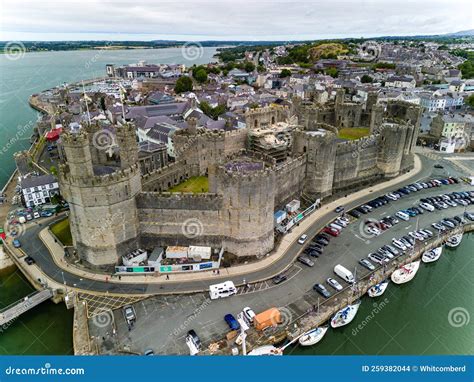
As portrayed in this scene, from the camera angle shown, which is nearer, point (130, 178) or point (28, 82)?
point (130, 178)

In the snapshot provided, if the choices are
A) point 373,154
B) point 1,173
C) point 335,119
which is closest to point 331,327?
point 373,154

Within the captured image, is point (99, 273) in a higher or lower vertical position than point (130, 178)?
lower

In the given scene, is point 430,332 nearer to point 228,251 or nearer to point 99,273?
point 228,251

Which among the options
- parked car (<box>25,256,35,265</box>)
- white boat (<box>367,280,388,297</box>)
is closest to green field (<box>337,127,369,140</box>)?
white boat (<box>367,280,388,297</box>)

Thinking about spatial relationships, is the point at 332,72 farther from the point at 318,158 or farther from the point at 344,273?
the point at 344,273

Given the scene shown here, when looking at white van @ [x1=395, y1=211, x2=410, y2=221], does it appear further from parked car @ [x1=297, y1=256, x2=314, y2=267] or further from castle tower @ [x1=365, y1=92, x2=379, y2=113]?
castle tower @ [x1=365, y1=92, x2=379, y2=113]

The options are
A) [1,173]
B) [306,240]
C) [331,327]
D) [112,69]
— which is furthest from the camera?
[112,69]
